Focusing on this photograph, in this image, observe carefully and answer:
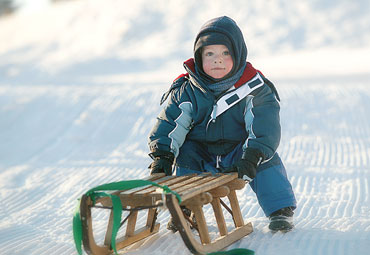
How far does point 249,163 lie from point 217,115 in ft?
1.23

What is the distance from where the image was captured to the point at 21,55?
1287 centimetres

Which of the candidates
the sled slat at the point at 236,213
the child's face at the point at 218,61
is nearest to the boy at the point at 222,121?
the child's face at the point at 218,61

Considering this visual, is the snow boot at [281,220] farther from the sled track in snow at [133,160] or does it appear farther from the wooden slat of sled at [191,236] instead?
the wooden slat of sled at [191,236]

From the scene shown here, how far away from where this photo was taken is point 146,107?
691 centimetres

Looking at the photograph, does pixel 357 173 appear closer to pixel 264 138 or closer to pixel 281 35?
pixel 264 138

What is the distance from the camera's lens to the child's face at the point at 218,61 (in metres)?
3.06

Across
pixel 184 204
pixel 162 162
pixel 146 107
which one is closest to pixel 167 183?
pixel 184 204

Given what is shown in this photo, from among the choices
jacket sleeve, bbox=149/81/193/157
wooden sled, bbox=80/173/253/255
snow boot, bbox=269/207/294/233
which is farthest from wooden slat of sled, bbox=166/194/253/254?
jacket sleeve, bbox=149/81/193/157

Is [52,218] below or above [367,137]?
above

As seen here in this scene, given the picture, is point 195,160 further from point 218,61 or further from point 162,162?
point 218,61

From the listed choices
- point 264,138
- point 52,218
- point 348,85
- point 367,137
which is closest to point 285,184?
point 264,138

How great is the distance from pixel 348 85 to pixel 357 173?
138 inches

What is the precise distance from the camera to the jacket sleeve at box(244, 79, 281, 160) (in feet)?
9.32

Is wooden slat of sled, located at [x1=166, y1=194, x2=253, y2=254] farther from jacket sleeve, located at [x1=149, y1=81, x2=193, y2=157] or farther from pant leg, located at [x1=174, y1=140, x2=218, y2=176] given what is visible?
jacket sleeve, located at [x1=149, y1=81, x2=193, y2=157]
